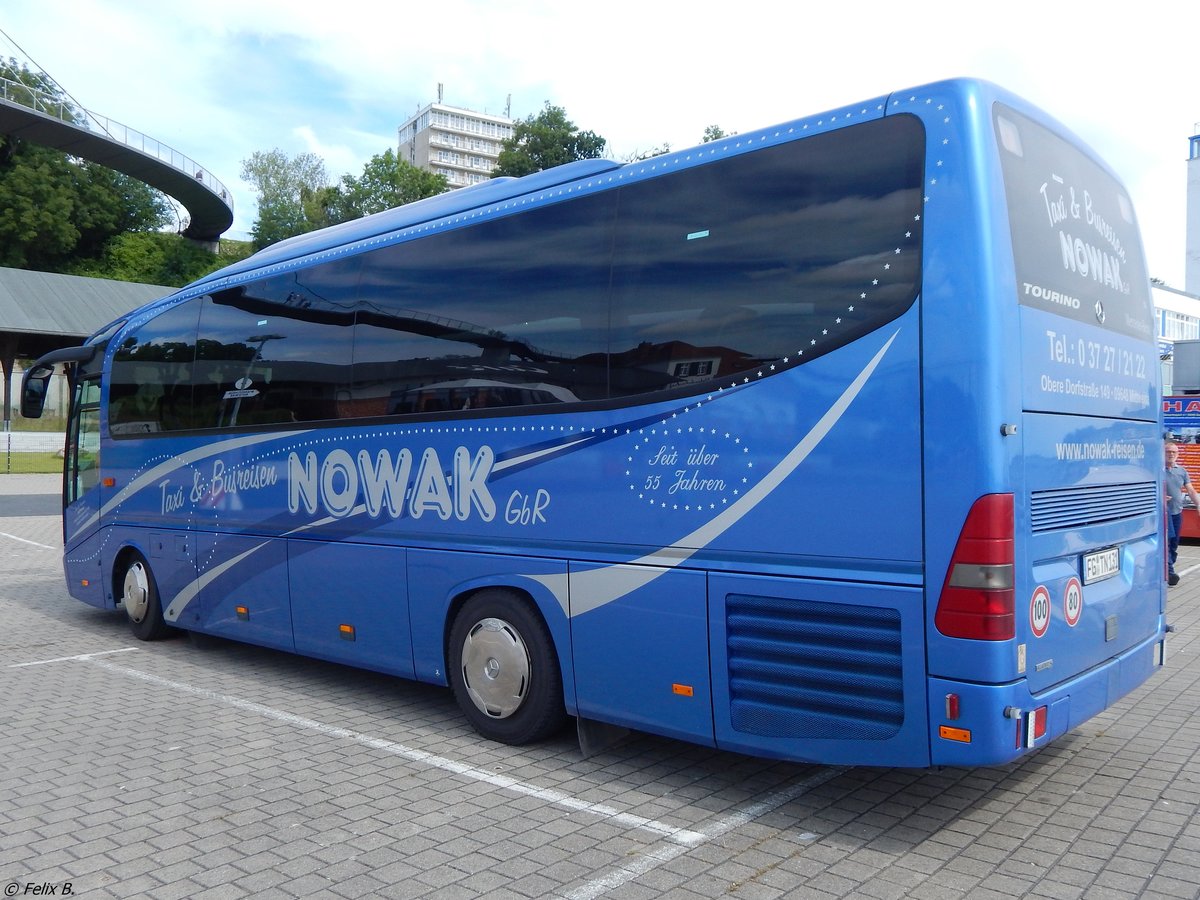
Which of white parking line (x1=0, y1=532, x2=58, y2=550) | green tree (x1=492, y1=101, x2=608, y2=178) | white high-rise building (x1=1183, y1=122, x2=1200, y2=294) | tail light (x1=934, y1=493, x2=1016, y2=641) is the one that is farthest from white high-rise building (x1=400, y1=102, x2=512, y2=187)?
tail light (x1=934, y1=493, x2=1016, y2=641)

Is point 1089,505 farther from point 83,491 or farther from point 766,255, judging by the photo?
point 83,491

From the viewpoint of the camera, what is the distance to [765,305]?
4.71 metres

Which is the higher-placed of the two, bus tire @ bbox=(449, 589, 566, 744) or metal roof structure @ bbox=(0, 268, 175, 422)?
metal roof structure @ bbox=(0, 268, 175, 422)

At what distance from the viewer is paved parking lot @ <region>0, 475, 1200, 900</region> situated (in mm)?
4152

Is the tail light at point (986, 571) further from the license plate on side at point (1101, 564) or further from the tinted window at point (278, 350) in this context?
the tinted window at point (278, 350)

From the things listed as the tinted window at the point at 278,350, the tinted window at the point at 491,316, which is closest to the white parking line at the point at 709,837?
the tinted window at the point at 491,316

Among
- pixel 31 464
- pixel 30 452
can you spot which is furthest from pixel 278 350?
pixel 30 452

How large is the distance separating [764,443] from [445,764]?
2763mm

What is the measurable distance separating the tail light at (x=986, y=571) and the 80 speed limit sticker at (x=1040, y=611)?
24 cm

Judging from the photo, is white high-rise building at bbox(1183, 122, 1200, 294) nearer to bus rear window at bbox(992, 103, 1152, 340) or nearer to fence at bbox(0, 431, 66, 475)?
fence at bbox(0, 431, 66, 475)

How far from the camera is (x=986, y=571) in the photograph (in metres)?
4.00

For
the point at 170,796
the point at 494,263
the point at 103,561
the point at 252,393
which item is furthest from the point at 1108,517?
the point at 103,561

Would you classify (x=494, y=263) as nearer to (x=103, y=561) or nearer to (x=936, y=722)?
(x=936, y=722)

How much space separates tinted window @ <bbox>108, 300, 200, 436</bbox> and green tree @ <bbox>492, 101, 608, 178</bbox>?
147ft
